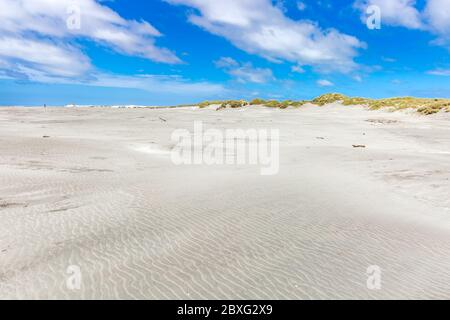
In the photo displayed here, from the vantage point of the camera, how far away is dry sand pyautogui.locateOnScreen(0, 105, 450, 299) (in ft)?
13.3

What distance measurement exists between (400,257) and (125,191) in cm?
593

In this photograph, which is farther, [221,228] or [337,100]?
[337,100]

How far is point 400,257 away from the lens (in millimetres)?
4836

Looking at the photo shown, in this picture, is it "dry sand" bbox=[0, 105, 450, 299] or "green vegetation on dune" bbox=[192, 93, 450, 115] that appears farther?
"green vegetation on dune" bbox=[192, 93, 450, 115]

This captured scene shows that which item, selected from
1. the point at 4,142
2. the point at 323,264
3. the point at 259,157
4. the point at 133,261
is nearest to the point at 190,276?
the point at 133,261

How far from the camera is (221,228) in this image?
5.91 m

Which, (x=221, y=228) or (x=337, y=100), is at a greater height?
(x=337, y=100)

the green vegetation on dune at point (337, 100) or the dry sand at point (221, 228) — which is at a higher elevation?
the green vegetation on dune at point (337, 100)

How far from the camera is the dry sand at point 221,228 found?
13.3ft

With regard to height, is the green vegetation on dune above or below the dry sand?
above

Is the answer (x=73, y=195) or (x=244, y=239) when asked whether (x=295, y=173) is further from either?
(x=73, y=195)

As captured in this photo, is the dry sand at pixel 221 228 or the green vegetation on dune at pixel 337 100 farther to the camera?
the green vegetation on dune at pixel 337 100
